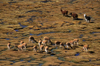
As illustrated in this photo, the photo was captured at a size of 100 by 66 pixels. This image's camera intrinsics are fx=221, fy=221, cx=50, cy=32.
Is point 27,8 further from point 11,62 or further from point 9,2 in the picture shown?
point 11,62

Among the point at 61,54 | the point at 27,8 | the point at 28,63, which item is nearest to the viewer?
the point at 28,63

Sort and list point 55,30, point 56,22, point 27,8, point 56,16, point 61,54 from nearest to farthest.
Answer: point 61,54, point 55,30, point 56,22, point 56,16, point 27,8

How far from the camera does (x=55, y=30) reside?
21203 mm

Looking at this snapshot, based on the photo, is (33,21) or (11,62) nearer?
(11,62)

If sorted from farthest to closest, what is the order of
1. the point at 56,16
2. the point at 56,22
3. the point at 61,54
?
the point at 56,16, the point at 56,22, the point at 61,54

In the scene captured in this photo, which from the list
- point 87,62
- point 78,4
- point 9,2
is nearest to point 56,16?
point 78,4

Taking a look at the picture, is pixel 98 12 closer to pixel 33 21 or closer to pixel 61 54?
pixel 33 21

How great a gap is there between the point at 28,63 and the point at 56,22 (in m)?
11.4

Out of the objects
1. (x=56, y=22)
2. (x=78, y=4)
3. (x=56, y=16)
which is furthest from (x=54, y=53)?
(x=78, y=4)

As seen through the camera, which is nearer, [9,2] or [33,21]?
[33,21]

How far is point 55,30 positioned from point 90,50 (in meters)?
6.26

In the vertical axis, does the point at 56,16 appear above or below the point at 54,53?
above

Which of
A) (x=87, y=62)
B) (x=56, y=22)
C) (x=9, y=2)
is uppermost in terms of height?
(x=9, y=2)

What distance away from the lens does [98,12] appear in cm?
2847
